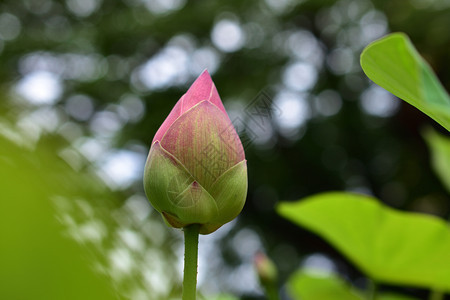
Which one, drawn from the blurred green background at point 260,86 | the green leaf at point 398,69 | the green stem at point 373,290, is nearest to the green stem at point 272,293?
the green stem at point 373,290

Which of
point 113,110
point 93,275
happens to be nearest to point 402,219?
point 93,275

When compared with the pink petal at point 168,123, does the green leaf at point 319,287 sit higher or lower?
lower

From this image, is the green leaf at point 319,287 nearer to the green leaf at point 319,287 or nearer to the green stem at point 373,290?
the green leaf at point 319,287

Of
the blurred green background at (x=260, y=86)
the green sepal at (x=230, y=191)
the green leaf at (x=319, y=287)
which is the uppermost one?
the green sepal at (x=230, y=191)

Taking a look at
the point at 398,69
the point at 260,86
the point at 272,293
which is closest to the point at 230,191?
the point at 398,69

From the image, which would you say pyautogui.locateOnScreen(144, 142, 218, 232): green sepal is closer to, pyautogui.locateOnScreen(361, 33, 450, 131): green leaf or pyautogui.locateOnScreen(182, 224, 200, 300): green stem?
pyautogui.locateOnScreen(182, 224, 200, 300): green stem

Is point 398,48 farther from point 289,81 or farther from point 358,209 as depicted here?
point 289,81
